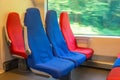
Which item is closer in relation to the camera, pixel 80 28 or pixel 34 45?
pixel 34 45

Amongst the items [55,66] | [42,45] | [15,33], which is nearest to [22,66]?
[15,33]

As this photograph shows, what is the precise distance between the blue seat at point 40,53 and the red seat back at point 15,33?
0.67 m

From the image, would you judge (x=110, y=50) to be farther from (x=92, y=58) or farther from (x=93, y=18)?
(x=93, y=18)

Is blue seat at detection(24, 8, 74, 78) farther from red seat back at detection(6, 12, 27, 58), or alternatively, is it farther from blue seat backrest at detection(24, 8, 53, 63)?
red seat back at detection(6, 12, 27, 58)

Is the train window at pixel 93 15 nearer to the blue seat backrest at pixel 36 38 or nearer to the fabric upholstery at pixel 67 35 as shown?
the fabric upholstery at pixel 67 35

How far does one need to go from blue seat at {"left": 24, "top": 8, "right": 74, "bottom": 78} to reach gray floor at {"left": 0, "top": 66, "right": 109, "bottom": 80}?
617mm

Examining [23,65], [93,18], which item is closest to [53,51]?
[23,65]

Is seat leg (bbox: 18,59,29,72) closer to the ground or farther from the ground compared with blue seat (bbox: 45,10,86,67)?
closer to the ground

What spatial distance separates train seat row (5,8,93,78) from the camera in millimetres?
2645

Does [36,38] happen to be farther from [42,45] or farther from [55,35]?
[55,35]

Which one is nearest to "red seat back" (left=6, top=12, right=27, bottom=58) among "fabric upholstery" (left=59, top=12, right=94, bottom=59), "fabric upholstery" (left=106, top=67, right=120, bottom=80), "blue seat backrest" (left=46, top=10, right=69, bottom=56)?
"blue seat backrest" (left=46, top=10, right=69, bottom=56)

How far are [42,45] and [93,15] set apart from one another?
1.63 m

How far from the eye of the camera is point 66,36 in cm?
377

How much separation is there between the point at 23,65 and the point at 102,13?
1.89m
